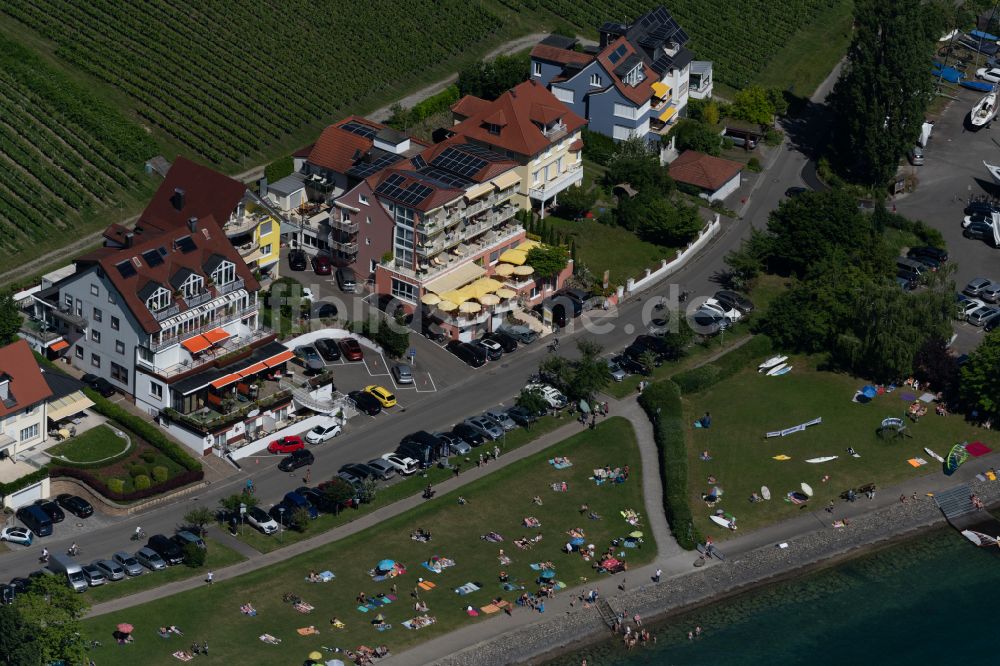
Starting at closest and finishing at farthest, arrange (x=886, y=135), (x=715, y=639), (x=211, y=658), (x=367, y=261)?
(x=211, y=658), (x=715, y=639), (x=367, y=261), (x=886, y=135)

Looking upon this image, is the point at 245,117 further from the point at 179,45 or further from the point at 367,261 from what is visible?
the point at 367,261

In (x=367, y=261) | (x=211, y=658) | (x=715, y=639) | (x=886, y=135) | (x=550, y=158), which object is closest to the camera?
(x=211, y=658)

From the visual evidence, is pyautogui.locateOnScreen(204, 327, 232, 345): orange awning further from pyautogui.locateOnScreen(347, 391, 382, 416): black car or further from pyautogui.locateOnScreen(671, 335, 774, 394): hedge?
pyautogui.locateOnScreen(671, 335, 774, 394): hedge

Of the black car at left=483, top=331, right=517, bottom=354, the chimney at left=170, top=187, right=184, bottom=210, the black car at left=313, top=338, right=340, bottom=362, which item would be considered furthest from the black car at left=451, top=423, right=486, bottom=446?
the chimney at left=170, top=187, right=184, bottom=210

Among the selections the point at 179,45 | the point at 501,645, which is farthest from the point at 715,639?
the point at 179,45

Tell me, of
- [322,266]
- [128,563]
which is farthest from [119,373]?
[322,266]

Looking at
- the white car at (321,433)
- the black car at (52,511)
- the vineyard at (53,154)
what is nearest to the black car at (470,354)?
the white car at (321,433)
